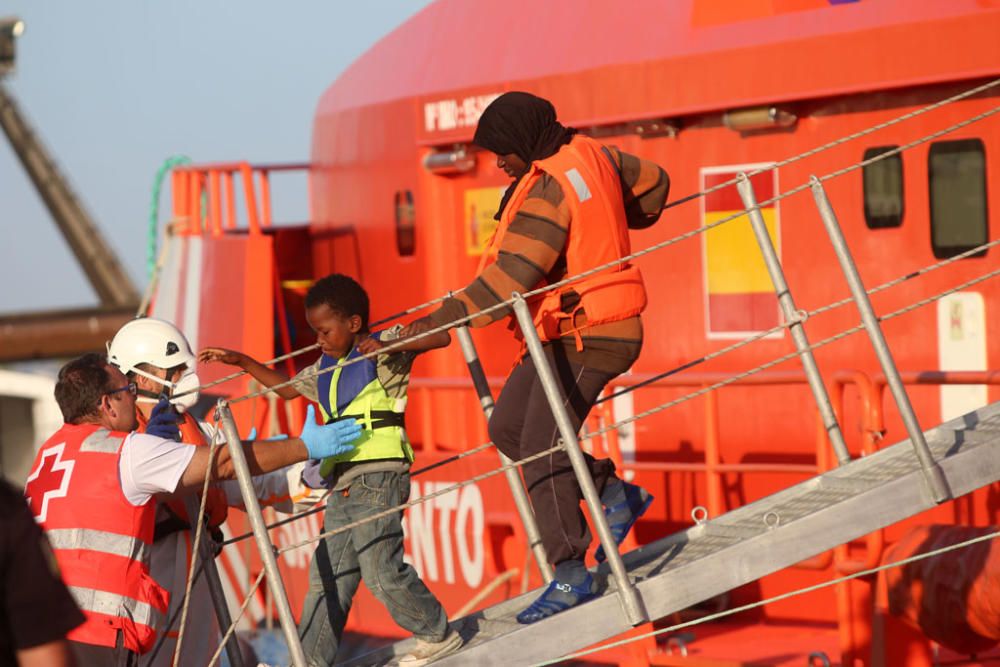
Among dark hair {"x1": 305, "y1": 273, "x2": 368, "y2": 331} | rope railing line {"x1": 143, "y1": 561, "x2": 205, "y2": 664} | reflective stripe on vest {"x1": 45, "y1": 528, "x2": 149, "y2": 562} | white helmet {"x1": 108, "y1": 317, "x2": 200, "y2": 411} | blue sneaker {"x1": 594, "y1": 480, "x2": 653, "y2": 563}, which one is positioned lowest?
rope railing line {"x1": 143, "y1": 561, "x2": 205, "y2": 664}

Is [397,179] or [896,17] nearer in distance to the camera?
[896,17]

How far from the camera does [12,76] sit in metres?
33.3

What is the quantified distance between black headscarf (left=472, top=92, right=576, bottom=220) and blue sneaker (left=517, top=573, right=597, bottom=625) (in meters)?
1.32

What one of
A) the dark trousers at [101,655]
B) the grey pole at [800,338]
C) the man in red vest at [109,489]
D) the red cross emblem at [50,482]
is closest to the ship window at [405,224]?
the grey pole at [800,338]

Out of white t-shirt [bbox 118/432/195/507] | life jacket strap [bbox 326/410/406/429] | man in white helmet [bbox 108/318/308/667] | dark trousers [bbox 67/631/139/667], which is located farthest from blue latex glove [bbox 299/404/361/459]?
dark trousers [bbox 67/631/139/667]

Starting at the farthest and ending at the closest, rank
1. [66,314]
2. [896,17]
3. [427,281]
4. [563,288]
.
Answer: [66,314] → [427,281] → [896,17] → [563,288]

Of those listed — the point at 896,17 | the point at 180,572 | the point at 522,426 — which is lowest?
the point at 180,572

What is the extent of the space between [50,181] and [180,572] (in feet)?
105

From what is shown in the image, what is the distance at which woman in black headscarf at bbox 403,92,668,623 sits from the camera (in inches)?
186

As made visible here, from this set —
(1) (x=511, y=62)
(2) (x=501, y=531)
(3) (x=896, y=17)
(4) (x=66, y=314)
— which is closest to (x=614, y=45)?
(1) (x=511, y=62)

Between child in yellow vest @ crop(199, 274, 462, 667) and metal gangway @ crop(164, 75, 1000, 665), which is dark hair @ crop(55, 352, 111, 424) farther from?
child in yellow vest @ crop(199, 274, 462, 667)

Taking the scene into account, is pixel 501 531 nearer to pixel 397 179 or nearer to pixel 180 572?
pixel 397 179

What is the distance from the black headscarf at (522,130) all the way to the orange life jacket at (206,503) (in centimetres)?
151

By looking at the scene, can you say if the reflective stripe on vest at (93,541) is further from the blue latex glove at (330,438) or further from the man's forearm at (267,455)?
the blue latex glove at (330,438)
